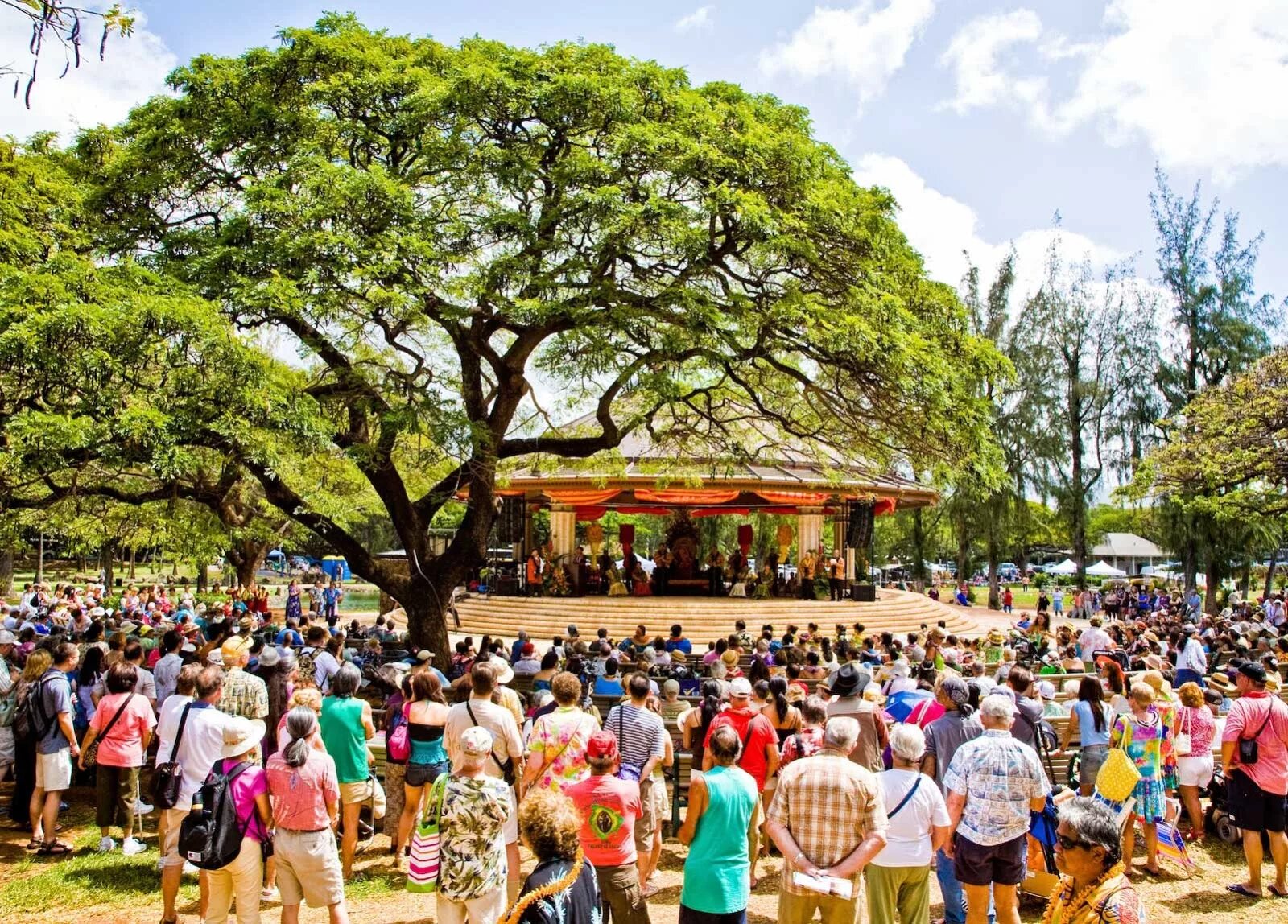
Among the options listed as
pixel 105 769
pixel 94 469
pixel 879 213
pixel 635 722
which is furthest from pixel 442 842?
pixel 879 213

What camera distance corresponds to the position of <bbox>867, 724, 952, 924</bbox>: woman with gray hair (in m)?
4.84

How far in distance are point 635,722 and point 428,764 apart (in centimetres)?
163

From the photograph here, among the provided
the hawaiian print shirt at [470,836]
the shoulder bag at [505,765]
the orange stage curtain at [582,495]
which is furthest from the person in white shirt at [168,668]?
the orange stage curtain at [582,495]

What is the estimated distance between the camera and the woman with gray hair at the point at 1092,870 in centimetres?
336

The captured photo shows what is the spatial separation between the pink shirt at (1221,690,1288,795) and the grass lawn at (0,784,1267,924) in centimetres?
81

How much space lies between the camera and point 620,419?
19359mm

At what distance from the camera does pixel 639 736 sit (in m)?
5.88

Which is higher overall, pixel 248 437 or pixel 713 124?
pixel 713 124

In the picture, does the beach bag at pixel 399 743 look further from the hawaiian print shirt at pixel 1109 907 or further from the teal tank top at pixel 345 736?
the hawaiian print shirt at pixel 1109 907

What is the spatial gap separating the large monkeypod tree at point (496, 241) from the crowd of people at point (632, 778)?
153 inches

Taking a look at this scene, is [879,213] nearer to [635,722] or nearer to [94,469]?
[635,722]

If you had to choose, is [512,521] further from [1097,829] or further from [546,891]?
[1097,829]

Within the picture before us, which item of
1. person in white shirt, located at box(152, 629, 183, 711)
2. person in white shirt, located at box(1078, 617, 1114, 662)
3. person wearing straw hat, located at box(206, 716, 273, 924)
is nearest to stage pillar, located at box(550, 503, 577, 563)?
person in white shirt, located at box(1078, 617, 1114, 662)

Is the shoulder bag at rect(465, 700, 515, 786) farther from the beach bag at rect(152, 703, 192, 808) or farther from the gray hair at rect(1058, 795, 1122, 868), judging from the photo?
the gray hair at rect(1058, 795, 1122, 868)
